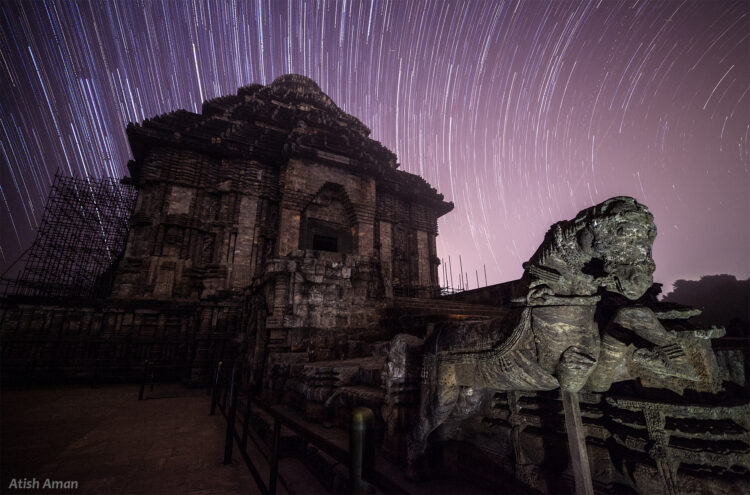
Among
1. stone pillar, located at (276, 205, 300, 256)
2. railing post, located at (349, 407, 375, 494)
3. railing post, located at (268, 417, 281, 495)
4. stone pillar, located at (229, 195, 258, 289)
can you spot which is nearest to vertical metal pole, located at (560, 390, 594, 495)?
railing post, located at (349, 407, 375, 494)

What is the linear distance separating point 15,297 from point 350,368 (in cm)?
1216

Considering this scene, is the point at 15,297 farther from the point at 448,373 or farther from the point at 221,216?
the point at 448,373

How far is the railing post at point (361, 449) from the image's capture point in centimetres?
123

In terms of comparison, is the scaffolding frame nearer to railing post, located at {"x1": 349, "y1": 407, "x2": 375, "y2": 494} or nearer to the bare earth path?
the bare earth path

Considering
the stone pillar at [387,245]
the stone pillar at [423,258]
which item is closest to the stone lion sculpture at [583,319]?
the stone pillar at [387,245]

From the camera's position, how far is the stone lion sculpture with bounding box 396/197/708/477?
1604 mm

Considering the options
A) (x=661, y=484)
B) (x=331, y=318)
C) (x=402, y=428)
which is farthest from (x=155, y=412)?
(x=661, y=484)

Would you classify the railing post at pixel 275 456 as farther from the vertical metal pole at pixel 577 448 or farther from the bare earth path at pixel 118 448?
the vertical metal pole at pixel 577 448

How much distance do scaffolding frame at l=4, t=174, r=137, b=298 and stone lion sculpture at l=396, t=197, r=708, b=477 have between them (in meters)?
19.9

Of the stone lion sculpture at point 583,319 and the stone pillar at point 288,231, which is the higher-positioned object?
the stone pillar at point 288,231

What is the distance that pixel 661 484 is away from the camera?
1.49 metres

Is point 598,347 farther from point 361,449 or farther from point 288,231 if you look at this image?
point 288,231

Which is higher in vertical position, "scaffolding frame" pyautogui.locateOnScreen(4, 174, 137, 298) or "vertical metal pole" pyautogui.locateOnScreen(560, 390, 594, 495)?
"scaffolding frame" pyautogui.locateOnScreen(4, 174, 137, 298)

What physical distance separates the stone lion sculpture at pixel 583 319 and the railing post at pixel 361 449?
1.15 meters
